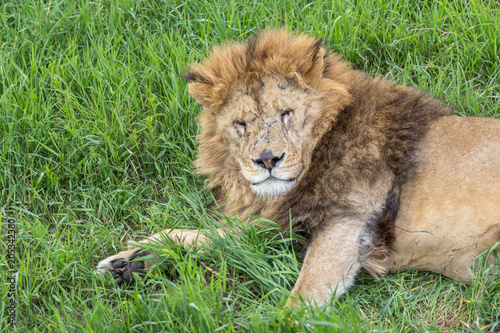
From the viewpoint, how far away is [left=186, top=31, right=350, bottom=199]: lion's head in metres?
3.54

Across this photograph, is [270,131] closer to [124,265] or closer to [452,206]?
[452,206]

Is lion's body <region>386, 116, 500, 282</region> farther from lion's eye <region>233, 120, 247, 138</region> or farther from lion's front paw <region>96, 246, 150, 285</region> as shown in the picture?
lion's front paw <region>96, 246, 150, 285</region>

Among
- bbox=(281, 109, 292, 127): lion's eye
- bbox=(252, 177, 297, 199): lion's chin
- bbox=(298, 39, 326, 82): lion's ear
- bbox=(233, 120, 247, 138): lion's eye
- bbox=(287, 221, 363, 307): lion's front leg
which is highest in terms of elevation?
bbox=(298, 39, 326, 82): lion's ear

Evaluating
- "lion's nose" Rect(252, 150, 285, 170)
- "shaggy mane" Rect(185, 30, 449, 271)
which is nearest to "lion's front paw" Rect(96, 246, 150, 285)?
"shaggy mane" Rect(185, 30, 449, 271)

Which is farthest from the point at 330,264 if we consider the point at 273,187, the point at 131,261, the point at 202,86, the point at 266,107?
the point at 202,86

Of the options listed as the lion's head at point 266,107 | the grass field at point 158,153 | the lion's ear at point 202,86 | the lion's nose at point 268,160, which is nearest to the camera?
the grass field at point 158,153

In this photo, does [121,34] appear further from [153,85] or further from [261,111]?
[261,111]

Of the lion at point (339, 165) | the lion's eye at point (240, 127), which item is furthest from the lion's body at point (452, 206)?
the lion's eye at point (240, 127)

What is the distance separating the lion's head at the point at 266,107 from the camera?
11.6 feet

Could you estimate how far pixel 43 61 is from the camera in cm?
509

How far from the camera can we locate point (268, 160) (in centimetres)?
343

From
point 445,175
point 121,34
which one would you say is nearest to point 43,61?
point 121,34

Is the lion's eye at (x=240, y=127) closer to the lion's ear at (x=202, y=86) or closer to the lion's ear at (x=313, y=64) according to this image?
the lion's ear at (x=202, y=86)

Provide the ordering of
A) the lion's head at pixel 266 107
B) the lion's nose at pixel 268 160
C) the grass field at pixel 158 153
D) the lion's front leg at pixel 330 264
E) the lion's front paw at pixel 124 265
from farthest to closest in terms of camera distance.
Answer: the lion's front paw at pixel 124 265
the lion's head at pixel 266 107
the lion's nose at pixel 268 160
the grass field at pixel 158 153
the lion's front leg at pixel 330 264
